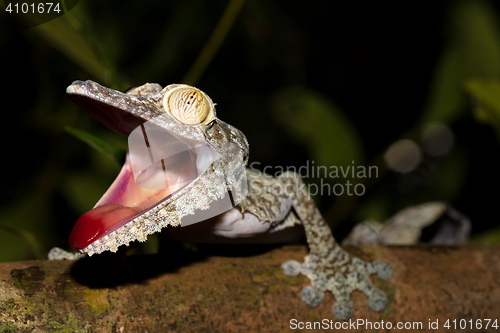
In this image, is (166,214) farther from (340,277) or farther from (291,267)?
(340,277)

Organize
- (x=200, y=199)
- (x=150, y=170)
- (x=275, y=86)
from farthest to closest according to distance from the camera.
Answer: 1. (x=275, y=86)
2. (x=150, y=170)
3. (x=200, y=199)

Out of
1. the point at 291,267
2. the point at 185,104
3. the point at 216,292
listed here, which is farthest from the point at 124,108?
the point at 291,267

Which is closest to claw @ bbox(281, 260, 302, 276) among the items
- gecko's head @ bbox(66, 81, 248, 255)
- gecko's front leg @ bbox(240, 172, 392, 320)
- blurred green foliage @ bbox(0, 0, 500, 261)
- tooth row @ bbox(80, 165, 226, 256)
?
gecko's front leg @ bbox(240, 172, 392, 320)

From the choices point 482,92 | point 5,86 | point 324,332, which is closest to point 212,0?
point 5,86

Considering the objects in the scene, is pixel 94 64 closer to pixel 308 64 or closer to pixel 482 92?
pixel 482 92

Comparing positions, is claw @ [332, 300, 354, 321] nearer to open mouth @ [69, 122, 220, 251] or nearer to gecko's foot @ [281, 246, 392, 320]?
gecko's foot @ [281, 246, 392, 320]
